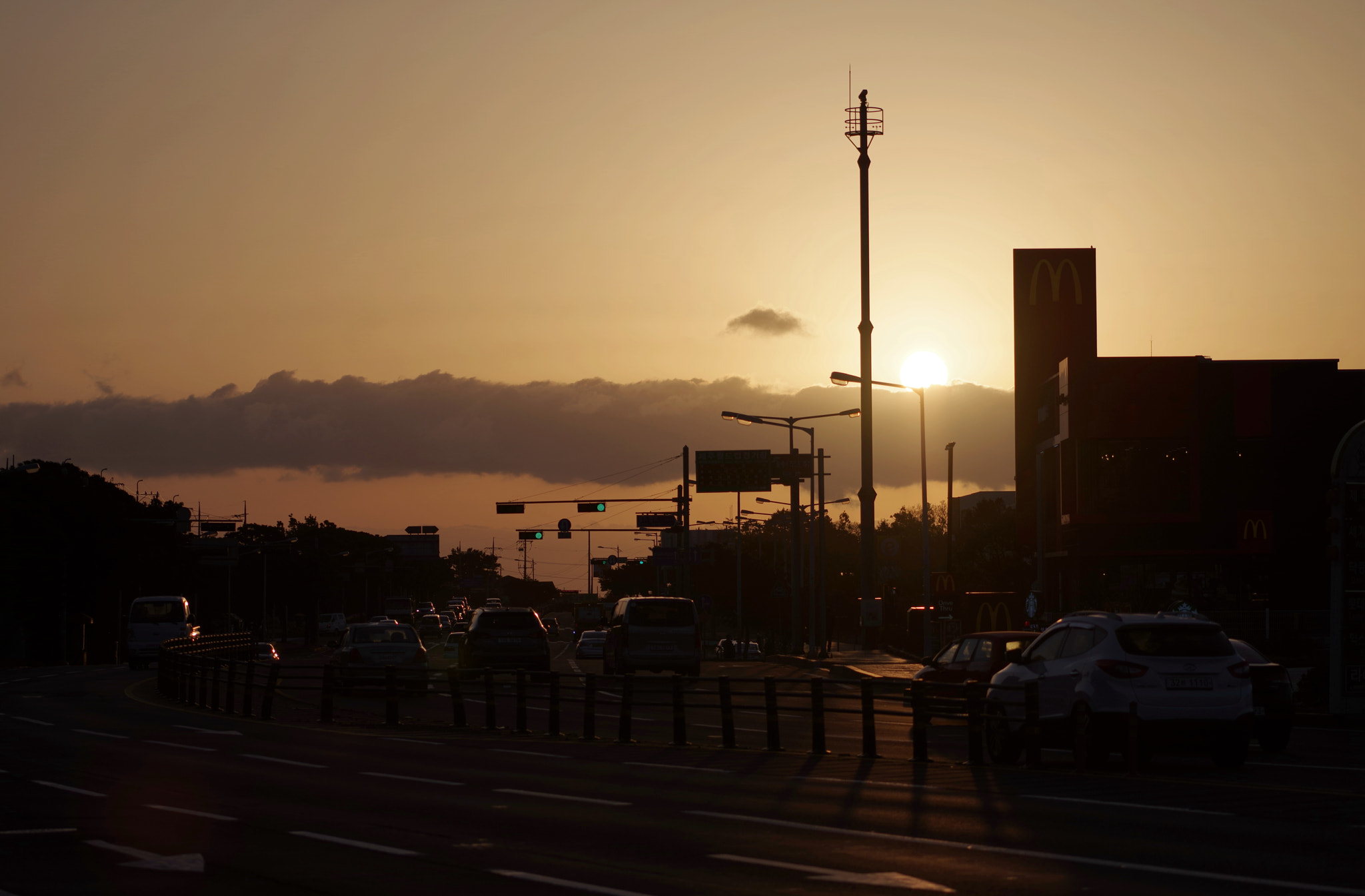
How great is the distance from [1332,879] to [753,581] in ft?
355

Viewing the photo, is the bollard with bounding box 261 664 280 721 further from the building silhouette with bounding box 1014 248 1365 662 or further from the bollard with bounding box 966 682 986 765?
the building silhouette with bounding box 1014 248 1365 662

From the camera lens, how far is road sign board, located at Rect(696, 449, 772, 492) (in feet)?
260

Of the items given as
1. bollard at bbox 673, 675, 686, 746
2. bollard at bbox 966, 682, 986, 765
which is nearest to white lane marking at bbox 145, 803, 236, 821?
bollard at bbox 673, 675, 686, 746

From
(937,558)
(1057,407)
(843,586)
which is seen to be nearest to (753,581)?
(843,586)

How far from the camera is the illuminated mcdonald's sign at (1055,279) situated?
60.5 metres

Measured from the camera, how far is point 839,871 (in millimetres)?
9891

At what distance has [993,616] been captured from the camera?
159 feet

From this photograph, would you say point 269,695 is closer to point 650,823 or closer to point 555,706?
point 555,706

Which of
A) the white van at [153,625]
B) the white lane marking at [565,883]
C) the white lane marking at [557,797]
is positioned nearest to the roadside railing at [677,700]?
the white lane marking at [557,797]

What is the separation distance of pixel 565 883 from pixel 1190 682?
999 centimetres

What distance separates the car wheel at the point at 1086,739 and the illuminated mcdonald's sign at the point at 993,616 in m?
30.0

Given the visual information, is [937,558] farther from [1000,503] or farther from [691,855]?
[691,855]

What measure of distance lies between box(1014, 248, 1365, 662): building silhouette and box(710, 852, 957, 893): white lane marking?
4256 cm

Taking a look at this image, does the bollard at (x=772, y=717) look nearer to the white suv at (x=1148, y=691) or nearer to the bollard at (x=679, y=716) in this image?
the bollard at (x=679, y=716)
